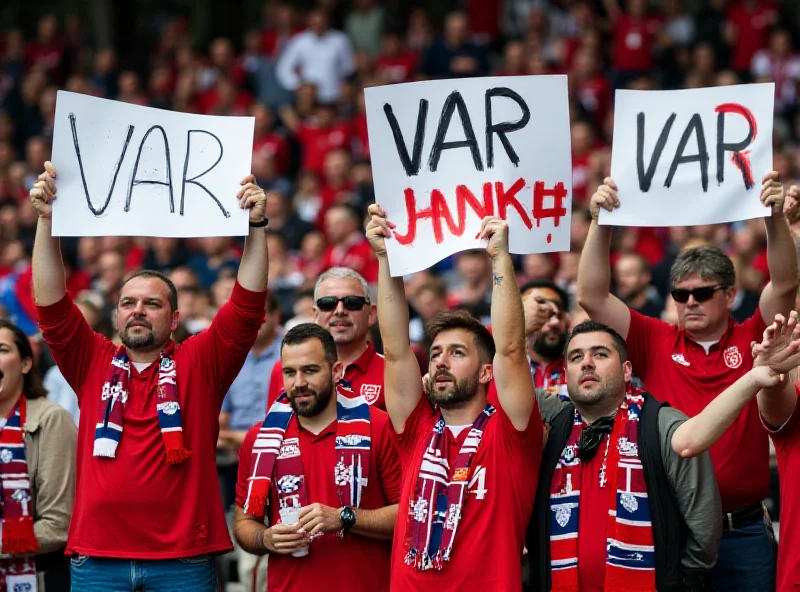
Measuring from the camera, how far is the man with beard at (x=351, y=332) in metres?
6.25

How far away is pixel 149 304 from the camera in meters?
5.78

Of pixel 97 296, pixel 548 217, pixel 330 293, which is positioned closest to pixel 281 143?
pixel 97 296

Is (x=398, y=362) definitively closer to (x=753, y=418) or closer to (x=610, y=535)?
(x=610, y=535)

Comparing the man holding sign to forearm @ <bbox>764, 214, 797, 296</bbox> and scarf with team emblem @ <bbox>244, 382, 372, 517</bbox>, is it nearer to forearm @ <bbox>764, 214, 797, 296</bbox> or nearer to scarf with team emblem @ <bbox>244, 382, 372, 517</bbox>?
forearm @ <bbox>764, 214, 797, 296</bbox>

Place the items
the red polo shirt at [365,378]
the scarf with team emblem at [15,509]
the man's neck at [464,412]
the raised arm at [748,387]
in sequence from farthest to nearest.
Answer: the red polo shirt at [365,378]
the scarf with team emblem at [15,509]
the man's neck at [464,412]
the raised arm at [748,387]

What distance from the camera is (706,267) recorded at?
5.92 metres

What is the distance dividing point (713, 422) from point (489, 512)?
895 millimetres

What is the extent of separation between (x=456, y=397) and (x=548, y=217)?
90 cm

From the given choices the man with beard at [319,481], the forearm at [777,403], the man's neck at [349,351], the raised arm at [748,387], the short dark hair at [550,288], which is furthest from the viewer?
the short dark hair at [550,288]

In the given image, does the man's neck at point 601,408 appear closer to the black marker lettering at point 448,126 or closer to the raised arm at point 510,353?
the raised arm at point 510,353

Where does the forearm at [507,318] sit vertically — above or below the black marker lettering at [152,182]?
below

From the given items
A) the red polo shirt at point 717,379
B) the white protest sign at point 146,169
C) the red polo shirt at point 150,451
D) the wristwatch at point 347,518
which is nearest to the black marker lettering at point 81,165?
the white protest sign at point 146,169

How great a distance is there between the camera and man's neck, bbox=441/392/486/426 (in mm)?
5367

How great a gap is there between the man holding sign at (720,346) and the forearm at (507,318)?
83 cm
